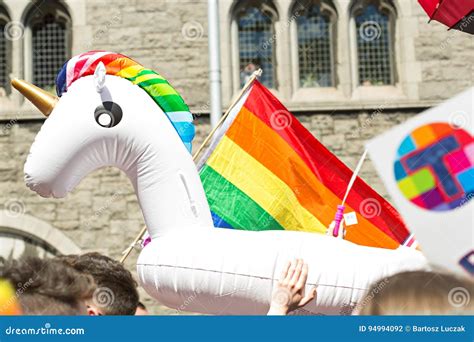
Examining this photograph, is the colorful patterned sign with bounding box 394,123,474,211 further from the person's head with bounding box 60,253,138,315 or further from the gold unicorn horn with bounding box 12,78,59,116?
the gold unicorn horn with bounding box 12,78,59,116

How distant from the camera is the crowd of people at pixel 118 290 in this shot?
1693 mm

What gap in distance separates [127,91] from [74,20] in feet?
22.2

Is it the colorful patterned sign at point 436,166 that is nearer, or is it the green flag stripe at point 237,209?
the colorful patterned sign at point 436,166

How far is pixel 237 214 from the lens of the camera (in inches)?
185

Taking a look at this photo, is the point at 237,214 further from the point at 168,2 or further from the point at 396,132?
the point at 168,2

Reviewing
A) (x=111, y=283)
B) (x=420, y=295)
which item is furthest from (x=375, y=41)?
(x=420, y=295)

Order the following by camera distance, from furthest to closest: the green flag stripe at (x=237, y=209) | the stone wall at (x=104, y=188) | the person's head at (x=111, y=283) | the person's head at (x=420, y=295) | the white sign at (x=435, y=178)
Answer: the stone wall at (x=104, y=188) < the green flag stripe at (x=237, y=209) < the person's head at (x=111, y=283) < the white sign at (x=435, y=178) < the person's head at (x=420, y=295)

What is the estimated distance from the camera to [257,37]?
10.2m

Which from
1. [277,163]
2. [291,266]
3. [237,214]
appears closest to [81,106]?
[291,266]

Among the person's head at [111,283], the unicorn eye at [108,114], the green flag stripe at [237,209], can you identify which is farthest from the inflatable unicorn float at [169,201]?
the green flag stripe at [237,209]

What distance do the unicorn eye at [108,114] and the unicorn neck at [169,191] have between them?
18 centimetres

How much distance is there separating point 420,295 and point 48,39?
361 inches

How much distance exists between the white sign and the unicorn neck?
1.45m

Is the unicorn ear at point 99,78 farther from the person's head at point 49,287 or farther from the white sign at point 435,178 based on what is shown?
the white sign at point 435,178
